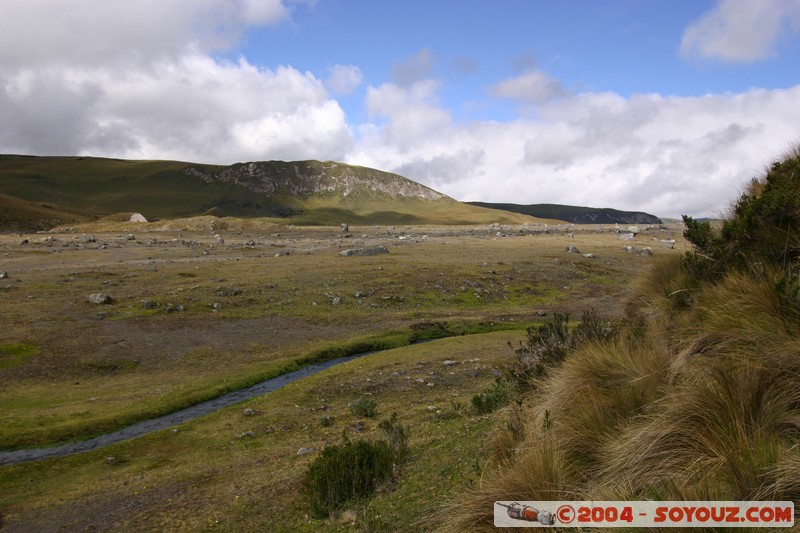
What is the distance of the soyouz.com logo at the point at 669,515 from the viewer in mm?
3125

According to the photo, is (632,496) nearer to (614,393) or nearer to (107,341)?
(614,393)

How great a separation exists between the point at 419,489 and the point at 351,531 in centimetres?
104

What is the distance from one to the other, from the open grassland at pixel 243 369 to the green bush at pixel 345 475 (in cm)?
29

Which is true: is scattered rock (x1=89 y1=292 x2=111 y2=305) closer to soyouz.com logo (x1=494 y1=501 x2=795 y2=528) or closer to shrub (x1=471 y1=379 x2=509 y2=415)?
shrub (x1=471 y1=379 x2=509 y2=415)

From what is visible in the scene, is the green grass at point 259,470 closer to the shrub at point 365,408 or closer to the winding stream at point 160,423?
the shrub at point 365,408

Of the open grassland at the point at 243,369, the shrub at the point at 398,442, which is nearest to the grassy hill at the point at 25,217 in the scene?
the open grassland at the point at 243,369

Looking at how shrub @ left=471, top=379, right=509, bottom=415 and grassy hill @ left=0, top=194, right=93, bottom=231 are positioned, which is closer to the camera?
shrub @ left=471, top=379, right=509, bottom=415

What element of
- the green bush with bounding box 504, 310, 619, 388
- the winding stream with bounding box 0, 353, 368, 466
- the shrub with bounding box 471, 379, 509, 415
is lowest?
the winding stream with bounding box 0, 353, 368, 466

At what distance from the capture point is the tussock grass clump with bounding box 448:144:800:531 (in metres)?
3.75

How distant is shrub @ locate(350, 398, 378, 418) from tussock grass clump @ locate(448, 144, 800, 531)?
19.0 ft

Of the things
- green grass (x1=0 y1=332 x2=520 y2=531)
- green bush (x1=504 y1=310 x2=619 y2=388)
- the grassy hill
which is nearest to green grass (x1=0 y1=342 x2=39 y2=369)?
green grass (x1=0 y1=332 x2=520 y2=531)

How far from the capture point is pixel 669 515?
3.24 meters

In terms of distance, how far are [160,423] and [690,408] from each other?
1323 cm

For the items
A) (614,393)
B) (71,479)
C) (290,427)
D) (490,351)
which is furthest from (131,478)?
(490,351)
